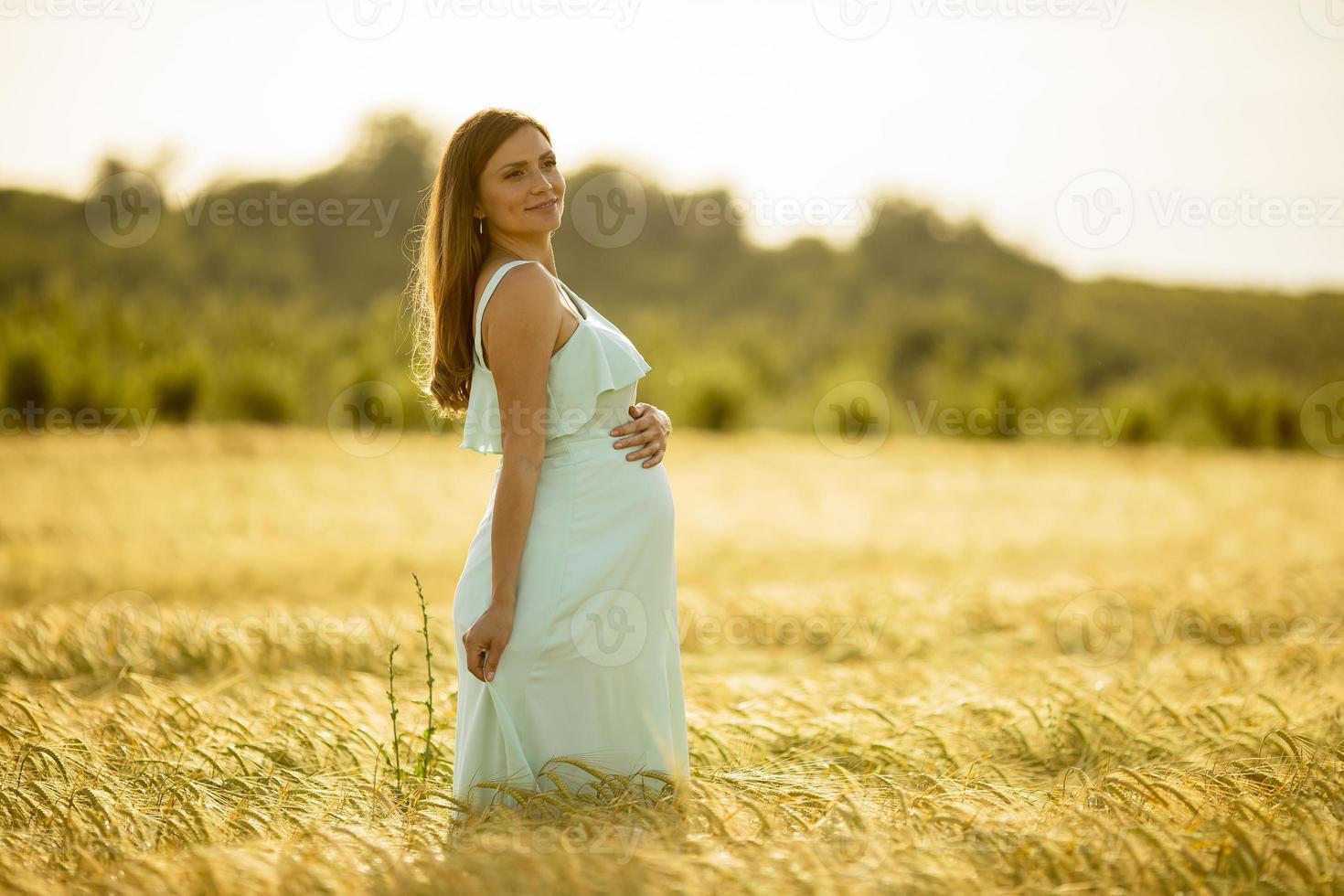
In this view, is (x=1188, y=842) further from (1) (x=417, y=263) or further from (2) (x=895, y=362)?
(2) (x=895, y=362)

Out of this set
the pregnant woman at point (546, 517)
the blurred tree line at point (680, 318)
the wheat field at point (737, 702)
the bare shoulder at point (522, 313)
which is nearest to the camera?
the wheat field at point (737, 702)

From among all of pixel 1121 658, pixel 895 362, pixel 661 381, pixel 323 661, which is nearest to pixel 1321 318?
pixel 895 362

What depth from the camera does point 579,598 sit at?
9.91 feet

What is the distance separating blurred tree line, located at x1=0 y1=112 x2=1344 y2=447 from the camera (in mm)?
21984

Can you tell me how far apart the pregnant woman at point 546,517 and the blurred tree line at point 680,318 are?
74 cm

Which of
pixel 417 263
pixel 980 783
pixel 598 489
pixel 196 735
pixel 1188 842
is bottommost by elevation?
pixel 196 735

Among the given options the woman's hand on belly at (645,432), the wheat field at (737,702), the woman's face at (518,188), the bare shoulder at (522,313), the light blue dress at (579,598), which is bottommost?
the wheat field at (737,702)

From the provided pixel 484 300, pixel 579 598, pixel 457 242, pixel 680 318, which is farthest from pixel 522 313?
pixel 680 318

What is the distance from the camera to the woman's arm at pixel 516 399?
2857 mm

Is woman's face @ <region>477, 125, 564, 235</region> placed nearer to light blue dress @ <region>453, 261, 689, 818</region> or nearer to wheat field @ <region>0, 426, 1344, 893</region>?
light blue dress @ <region>453, 261, 689, 818</region>

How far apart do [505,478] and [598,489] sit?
1.01 ft

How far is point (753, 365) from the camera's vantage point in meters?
33.0

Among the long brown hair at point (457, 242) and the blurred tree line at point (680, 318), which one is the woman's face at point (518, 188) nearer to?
the long brown hair at point (457, 242)

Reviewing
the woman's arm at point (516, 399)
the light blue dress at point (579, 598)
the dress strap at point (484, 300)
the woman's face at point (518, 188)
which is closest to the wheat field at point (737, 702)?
the light blue dress at point (579, 598)
